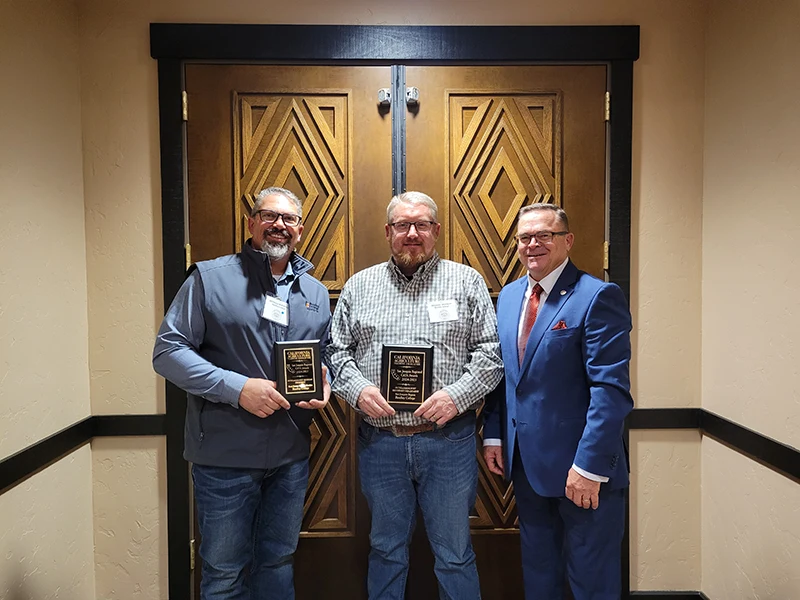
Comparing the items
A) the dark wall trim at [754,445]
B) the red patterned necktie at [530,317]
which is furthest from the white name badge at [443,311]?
the dark wall trim at [754,445]

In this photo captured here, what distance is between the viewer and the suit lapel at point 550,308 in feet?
5.76

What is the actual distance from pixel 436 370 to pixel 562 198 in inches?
40.9

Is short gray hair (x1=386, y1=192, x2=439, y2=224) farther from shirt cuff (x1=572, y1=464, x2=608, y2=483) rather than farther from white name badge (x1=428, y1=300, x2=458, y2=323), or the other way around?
shirt cuff (x1=572, y1=464, x2=608, y2=483)

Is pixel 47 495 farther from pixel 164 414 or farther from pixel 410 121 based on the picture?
pixel 410 121

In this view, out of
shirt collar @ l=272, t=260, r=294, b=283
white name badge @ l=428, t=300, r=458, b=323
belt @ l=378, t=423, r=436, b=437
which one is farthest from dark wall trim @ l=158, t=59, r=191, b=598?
white name badge @ l=428, t=300, r=458, b=323

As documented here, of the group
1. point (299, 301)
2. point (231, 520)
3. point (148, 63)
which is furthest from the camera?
point (148, 63)

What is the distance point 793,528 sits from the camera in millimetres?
1869

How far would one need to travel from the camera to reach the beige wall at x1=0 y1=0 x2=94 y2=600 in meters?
1.85

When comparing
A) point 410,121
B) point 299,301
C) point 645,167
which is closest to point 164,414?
point 299,301

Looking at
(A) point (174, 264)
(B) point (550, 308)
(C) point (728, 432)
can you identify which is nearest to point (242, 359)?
(A) point (174, 264)

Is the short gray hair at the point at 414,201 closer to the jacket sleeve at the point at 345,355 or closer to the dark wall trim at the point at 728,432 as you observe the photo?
the jacket sleeve at the point at 345,355

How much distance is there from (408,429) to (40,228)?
5.21 ft

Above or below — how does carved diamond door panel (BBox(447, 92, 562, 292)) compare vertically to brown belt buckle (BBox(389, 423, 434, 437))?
above

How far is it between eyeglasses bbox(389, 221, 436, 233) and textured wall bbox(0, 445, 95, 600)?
5.35ft
